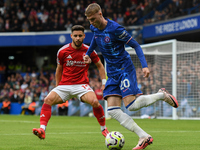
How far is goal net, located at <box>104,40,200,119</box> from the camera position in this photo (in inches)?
→ 534

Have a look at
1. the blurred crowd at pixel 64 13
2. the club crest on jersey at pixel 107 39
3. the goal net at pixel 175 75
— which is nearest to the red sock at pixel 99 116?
the club crest on jersey at pixel 107 39

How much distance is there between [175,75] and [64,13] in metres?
13.6

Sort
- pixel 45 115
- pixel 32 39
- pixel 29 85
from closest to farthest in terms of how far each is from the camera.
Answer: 1. pixel 45 115
2. pixel 29 85
3. pixel 32 39

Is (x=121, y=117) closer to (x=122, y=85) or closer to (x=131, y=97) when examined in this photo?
(x=131, y=97)

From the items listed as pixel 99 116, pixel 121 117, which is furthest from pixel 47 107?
pixel 121 117

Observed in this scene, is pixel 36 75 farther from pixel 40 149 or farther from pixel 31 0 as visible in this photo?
pixel 40 149

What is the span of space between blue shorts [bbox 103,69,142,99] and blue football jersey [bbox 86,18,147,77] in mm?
79

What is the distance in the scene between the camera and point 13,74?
27500 millimetres

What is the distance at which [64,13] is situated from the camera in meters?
25.8

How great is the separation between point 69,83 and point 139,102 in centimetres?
223

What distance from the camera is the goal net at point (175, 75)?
534 inches

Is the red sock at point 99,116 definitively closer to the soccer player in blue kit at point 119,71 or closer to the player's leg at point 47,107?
the player's leg at point 47,107

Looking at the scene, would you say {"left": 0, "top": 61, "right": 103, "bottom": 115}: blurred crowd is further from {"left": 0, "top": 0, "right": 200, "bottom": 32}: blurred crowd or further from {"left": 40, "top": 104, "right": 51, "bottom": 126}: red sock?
{"left": 40, "top": 104, "right": 51, "bottom": 126}: red sock

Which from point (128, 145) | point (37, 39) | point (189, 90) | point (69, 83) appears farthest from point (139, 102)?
point (37, 39)
